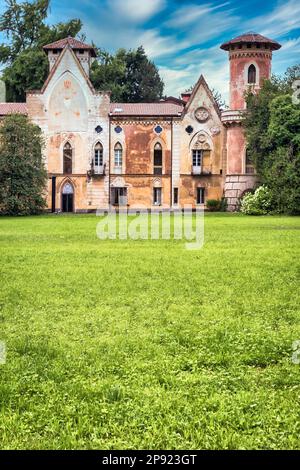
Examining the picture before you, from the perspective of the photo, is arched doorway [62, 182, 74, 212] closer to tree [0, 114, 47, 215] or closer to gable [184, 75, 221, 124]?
tree [0, 114, 47, 215]

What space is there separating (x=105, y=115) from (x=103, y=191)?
20.6 feet

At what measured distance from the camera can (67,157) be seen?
181ft

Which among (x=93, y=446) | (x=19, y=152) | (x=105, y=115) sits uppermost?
(x=105, y=115)

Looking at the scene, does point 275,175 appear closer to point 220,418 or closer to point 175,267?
point 175,267

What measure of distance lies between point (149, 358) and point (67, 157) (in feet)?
160

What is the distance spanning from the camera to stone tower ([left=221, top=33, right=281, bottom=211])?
173ft

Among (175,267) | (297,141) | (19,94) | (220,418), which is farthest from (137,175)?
(220,418)

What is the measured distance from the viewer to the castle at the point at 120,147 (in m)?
54.8

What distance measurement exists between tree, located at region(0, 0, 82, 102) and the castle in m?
11.3

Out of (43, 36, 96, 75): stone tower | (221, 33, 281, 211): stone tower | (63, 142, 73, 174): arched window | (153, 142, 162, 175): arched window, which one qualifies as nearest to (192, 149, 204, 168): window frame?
(221, 33, 281, 211): stone tower

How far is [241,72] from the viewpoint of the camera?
53.3 meters

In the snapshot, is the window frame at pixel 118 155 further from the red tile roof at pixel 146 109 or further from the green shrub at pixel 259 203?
the green shrub at pixel 259 203

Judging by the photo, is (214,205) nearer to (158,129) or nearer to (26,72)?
(158,129)

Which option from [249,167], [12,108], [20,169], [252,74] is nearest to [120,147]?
[12,108]
